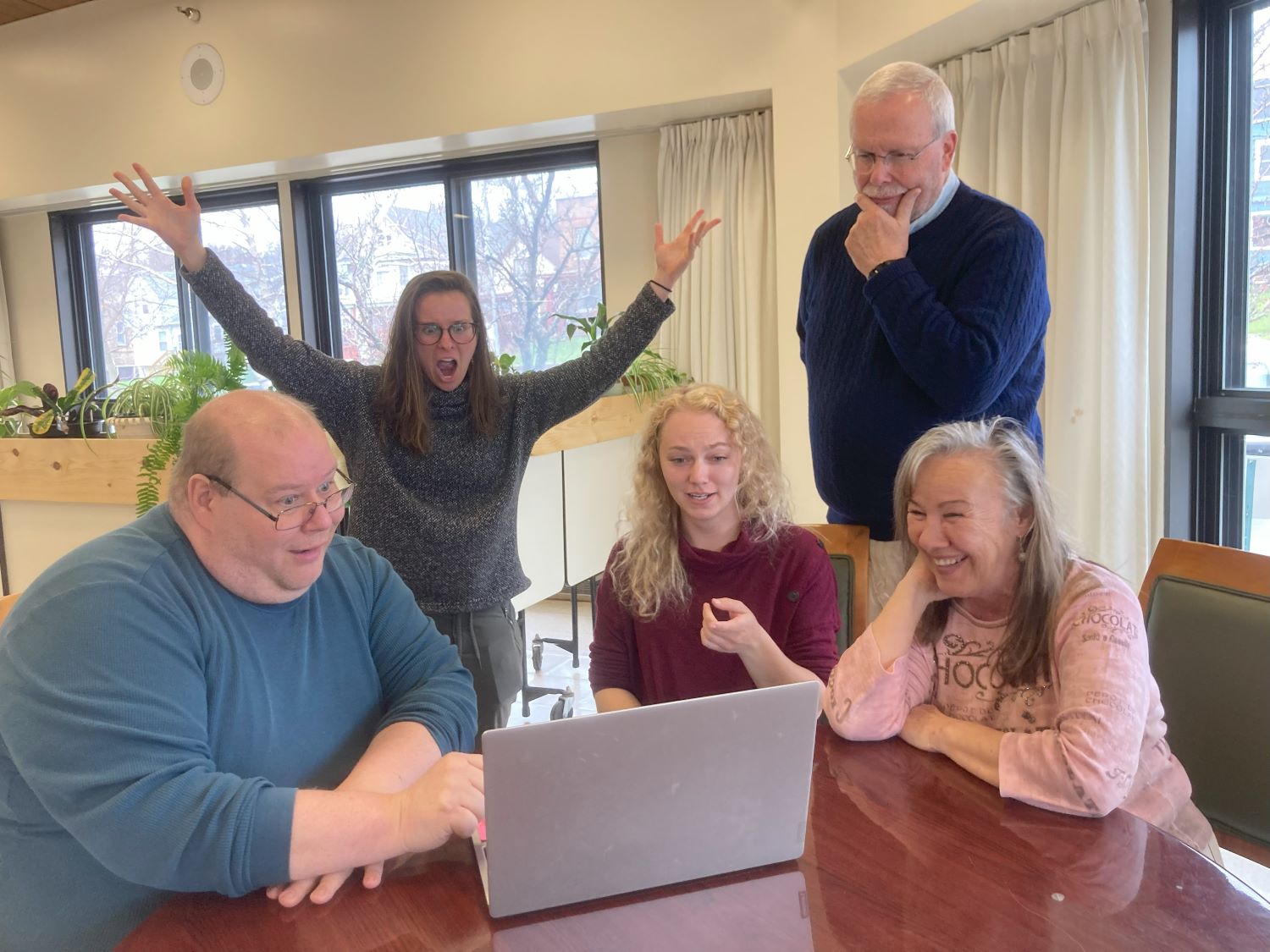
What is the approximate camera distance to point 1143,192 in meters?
2.67

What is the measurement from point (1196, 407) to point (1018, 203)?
0.88 m

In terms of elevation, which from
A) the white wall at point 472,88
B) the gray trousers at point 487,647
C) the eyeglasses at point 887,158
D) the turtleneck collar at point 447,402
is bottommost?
the gray trousers at point 487,647

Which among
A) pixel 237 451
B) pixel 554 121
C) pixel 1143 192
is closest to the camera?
pixel 237 451

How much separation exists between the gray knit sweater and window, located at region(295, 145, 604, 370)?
281 cm

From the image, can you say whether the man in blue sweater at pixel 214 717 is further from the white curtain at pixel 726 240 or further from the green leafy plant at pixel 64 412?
the white curtain at pixel 726 240

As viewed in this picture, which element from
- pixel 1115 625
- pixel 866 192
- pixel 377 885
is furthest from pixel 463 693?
pixel 866 192

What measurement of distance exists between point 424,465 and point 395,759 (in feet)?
2.93

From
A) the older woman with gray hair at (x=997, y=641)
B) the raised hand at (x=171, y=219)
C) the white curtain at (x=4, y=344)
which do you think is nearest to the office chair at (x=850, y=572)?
the older woman with gray hair at (x=997, y=641)

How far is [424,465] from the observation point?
191 centimetres

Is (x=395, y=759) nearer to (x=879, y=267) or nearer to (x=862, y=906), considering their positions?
(x=862, y=906)

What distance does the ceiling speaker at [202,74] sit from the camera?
4574mm

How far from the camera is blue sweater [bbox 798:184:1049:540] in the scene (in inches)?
58.4

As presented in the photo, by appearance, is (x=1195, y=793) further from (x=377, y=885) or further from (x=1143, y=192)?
(x=1143, y=192)

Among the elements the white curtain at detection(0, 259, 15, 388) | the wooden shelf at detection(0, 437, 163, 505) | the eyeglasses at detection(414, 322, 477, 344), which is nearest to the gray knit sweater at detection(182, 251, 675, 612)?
the eyeglasses at detection(414, 322, 477, 344)
